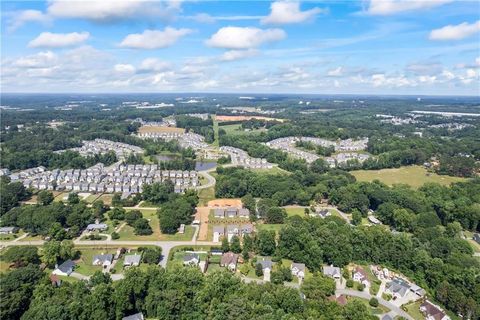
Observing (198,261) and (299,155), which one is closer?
(198,261)

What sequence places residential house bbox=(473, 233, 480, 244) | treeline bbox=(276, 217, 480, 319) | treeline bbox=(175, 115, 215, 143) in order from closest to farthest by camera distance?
treeline bbox=(276, 217, 480, 319) < residential house bbox=(473, 233, 480, 244) < treeline bbox=(175, 115, 215, 143)

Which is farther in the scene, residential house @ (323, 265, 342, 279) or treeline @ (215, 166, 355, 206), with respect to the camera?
treeline @ (215, 166, 355, 206)

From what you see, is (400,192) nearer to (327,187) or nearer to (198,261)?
(327,187)

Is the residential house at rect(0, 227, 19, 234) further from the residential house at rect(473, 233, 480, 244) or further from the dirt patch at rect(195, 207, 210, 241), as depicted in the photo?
the residential house at rect(473, 233, 480, 244)

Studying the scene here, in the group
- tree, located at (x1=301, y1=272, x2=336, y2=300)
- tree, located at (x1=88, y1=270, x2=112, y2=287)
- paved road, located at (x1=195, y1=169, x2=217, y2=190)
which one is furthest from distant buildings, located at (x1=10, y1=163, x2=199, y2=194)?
tree, located at (x1=301, y1=272, x2=336, y2=300)

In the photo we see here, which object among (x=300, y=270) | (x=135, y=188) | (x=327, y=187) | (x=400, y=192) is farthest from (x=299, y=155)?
(x=300, y=270)

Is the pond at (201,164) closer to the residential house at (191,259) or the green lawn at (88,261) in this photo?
the green lawn at (88,261)
